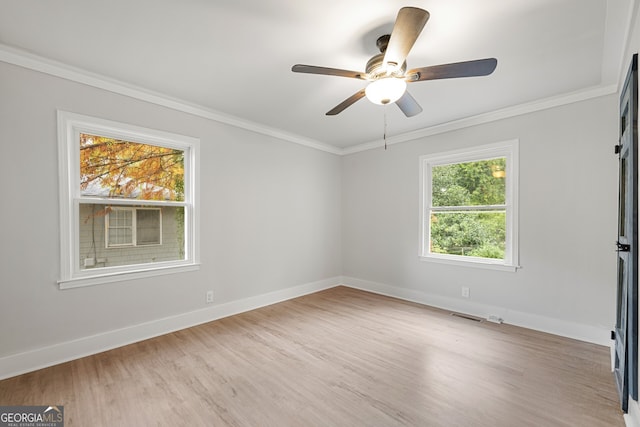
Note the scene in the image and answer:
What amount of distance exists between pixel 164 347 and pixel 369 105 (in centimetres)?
334

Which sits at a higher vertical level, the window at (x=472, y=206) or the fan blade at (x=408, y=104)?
the fan blade at (x=408, y=104)

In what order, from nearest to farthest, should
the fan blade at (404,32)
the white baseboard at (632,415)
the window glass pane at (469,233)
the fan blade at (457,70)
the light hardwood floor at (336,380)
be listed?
the fan blade at (404,32), the white baseboard at (632,415), the fan blade at (457,70), the light hardwood floor at (336,380), the window glass pane at (469,233)

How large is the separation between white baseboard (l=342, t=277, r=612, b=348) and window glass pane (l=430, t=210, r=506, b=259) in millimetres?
642

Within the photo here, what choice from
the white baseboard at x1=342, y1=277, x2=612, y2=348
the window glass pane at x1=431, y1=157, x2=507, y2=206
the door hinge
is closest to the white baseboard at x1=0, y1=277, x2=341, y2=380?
the white baseboard at x1=342, y1=277, x2=612, y2=348

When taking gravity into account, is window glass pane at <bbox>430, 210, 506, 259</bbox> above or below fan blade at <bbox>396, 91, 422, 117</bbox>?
below

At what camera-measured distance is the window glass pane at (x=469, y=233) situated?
11.8 feet

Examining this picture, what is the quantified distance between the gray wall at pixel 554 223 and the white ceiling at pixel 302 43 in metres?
0.39

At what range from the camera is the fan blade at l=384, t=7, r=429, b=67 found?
1468 mm

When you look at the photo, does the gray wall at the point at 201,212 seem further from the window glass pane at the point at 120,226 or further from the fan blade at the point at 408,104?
the fan blade at the point at 408,104

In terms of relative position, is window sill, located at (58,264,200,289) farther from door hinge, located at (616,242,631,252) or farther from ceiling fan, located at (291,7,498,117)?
door hinge, located at (616,242,631,252)

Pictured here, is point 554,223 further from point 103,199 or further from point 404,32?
point 103,199

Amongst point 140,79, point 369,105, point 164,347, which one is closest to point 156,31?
point 140,79

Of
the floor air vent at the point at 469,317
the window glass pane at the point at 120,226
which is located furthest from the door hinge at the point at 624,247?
the window glass pane at the point at 120,226

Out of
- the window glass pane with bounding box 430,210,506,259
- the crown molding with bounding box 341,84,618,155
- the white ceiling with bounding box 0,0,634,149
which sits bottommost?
the window glass pane with bounding box 430,210,506,259
